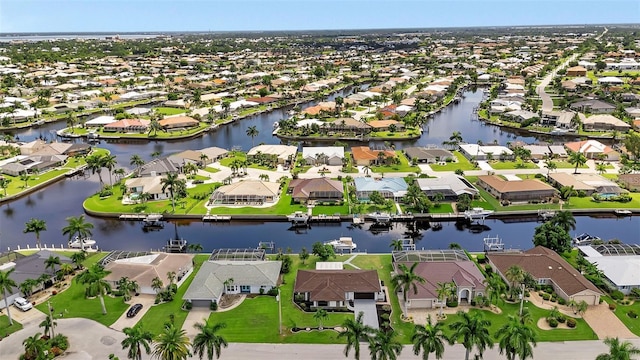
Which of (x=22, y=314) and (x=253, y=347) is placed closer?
(x=253, y=347)

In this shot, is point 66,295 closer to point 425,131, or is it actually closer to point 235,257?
point 235,257

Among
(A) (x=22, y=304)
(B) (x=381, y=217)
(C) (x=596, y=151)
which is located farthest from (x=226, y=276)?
(C) (x=596, y=151)

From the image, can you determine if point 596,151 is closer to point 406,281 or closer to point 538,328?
point 538,328

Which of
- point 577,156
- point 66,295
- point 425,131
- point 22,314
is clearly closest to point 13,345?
point 22,314

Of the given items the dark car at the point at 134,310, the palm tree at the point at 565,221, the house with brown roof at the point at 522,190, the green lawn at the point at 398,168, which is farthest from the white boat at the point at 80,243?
the palm tree at the point at 565,221

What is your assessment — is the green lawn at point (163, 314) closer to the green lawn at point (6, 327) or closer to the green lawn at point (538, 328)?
the green lawn at point (6, 327)

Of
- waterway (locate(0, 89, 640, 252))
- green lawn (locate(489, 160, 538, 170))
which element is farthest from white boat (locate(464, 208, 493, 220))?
green lawn (locate(489, 160, 538, 170))
